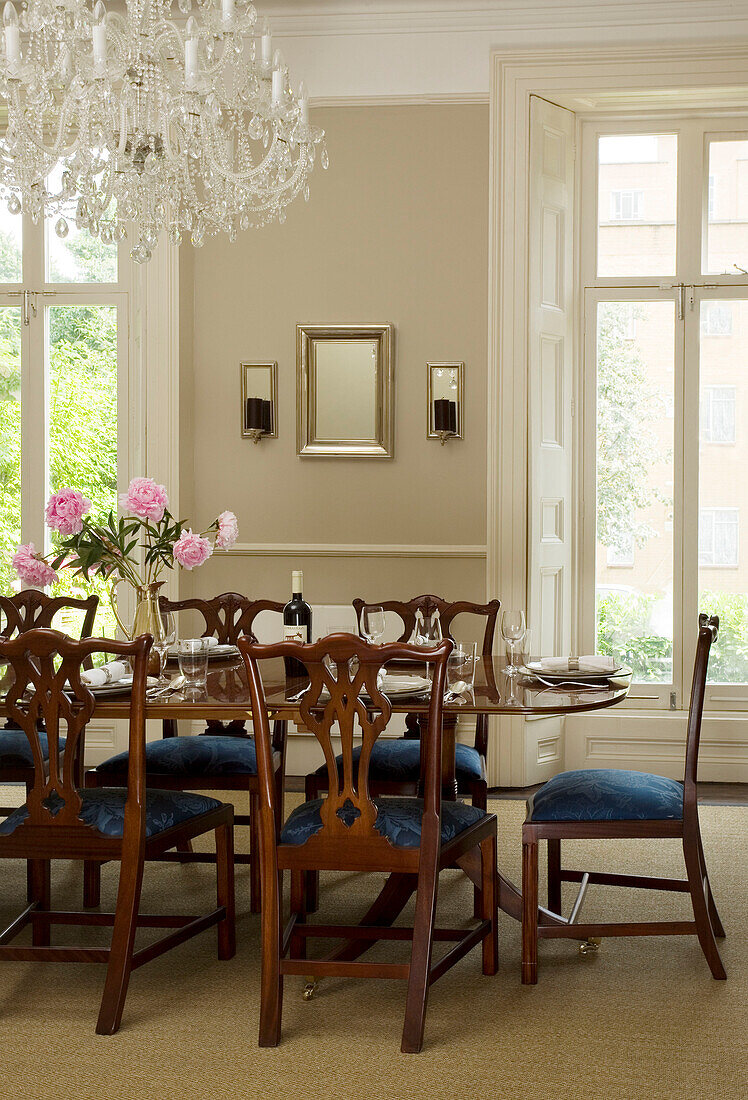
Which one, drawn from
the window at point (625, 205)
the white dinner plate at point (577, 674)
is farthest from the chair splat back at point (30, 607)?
the window at point (625, 205)

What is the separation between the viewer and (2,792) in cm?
464

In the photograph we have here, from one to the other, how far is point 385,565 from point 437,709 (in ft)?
8.31

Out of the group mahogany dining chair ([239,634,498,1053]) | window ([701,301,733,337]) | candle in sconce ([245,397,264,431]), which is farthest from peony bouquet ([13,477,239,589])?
window ([701,301,733,337])

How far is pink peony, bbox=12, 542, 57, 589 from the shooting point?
295 cm

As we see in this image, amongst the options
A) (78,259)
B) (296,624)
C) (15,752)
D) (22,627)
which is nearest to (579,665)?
(296,624)

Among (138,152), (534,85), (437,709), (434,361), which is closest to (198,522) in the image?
(434,361)

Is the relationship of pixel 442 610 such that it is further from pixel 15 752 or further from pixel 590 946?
pixel 15 752

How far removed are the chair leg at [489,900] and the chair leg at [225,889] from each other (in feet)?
2.25

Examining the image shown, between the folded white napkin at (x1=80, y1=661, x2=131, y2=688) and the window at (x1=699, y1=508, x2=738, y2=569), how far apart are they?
9.97 ft

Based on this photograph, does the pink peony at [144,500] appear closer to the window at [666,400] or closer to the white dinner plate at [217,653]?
the white dinner plate at [217,653]

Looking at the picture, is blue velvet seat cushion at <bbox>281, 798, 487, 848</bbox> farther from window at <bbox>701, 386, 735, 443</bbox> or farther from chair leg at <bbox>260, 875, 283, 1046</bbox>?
window at <bbox>701, 386, 735, 443</bbox>

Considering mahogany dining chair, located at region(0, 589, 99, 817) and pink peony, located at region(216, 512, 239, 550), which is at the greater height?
pink peony, located at region(216, 512, 239, 550)

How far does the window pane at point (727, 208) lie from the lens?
4.90 meters

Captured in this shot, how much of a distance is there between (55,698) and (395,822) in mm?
839
